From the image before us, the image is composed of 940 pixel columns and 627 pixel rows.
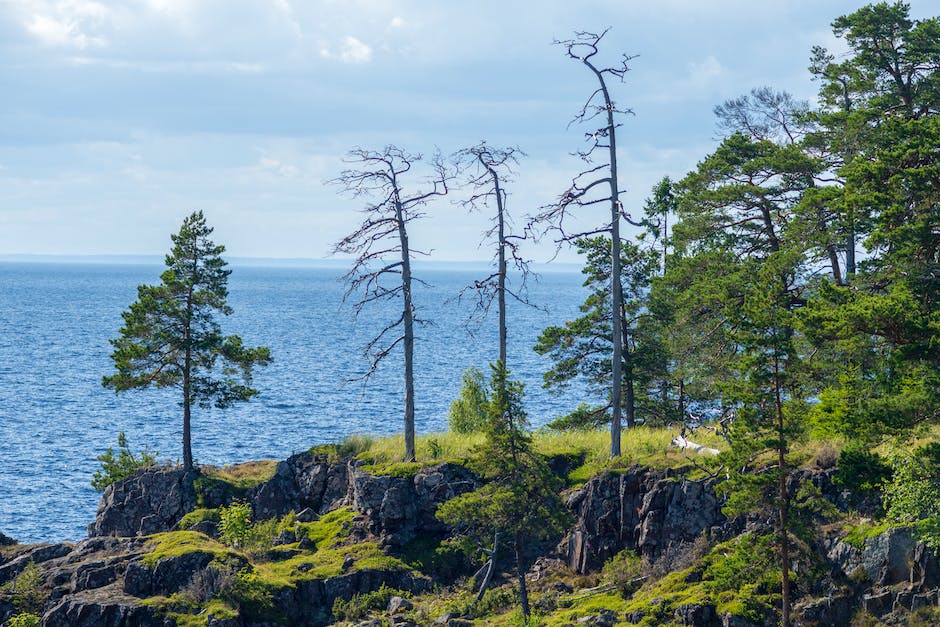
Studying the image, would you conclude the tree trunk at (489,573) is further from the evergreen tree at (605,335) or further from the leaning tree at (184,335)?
the leaning tree at (184,335)

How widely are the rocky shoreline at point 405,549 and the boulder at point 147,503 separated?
105 cm

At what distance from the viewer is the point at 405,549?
1304 inches

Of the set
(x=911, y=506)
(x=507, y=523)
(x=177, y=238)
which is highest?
(x=177, y=238)

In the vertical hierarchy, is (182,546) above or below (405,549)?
above

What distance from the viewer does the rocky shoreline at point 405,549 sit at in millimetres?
24297

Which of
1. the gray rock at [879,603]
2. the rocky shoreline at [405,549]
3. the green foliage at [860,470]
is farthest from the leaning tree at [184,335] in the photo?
the gray rock at [879,603]

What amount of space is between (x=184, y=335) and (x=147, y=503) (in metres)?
7.82

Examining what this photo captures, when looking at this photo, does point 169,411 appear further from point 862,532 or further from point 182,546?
point 862,532

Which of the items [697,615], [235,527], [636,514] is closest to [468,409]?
[235,527]

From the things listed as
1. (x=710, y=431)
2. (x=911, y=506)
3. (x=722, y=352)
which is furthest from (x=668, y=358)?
(x=911, y=506)

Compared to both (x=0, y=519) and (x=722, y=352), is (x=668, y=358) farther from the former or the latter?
(x=0, y=519)

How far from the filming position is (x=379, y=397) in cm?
9862

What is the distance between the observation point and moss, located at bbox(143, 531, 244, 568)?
32125 mm

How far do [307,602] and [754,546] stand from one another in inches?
605
